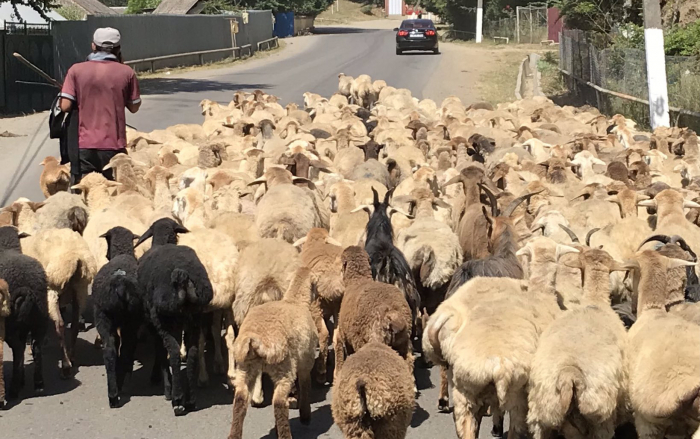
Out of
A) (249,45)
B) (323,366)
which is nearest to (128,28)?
(249,45)

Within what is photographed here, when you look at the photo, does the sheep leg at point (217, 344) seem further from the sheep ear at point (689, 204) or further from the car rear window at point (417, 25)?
the car rear window at point (417, 25)

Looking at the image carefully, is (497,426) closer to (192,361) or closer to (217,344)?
(192,361)

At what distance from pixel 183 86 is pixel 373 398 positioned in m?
27.8

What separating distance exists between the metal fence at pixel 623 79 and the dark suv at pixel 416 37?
59.3 ft

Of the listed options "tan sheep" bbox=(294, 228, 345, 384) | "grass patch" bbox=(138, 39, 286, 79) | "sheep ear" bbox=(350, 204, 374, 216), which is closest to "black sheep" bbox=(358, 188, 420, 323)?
"tan sheep" bbox=(294, 228, 345, 384)

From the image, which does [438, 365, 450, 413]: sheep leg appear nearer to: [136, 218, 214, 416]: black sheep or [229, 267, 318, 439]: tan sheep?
[229, 267, 318, 439]: tan sheep

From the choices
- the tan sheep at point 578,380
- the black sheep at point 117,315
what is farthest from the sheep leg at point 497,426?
the black sheep at point 117,315

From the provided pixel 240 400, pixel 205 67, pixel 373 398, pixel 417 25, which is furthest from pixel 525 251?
pixel 417 25

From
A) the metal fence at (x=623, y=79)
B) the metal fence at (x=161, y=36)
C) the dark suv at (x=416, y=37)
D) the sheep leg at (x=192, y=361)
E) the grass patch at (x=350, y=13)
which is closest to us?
the sheep leg at (x=192, y=361)

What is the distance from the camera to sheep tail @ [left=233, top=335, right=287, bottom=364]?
6.21m

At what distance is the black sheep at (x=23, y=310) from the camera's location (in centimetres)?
710

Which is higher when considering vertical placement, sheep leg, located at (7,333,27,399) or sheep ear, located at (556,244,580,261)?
sheep ear, located at (556,244,580,261)

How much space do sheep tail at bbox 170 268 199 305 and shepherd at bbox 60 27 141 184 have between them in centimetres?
374

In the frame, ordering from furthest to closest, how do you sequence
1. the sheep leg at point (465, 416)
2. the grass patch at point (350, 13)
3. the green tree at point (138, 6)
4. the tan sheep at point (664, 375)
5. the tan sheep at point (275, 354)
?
the grass patch at point (350, 13) < the green tree at point (138, 6) < the tan sheep at point (275, 354) < the sheep leg at point (465, 416) < the tan sheep at point (664, 375)
